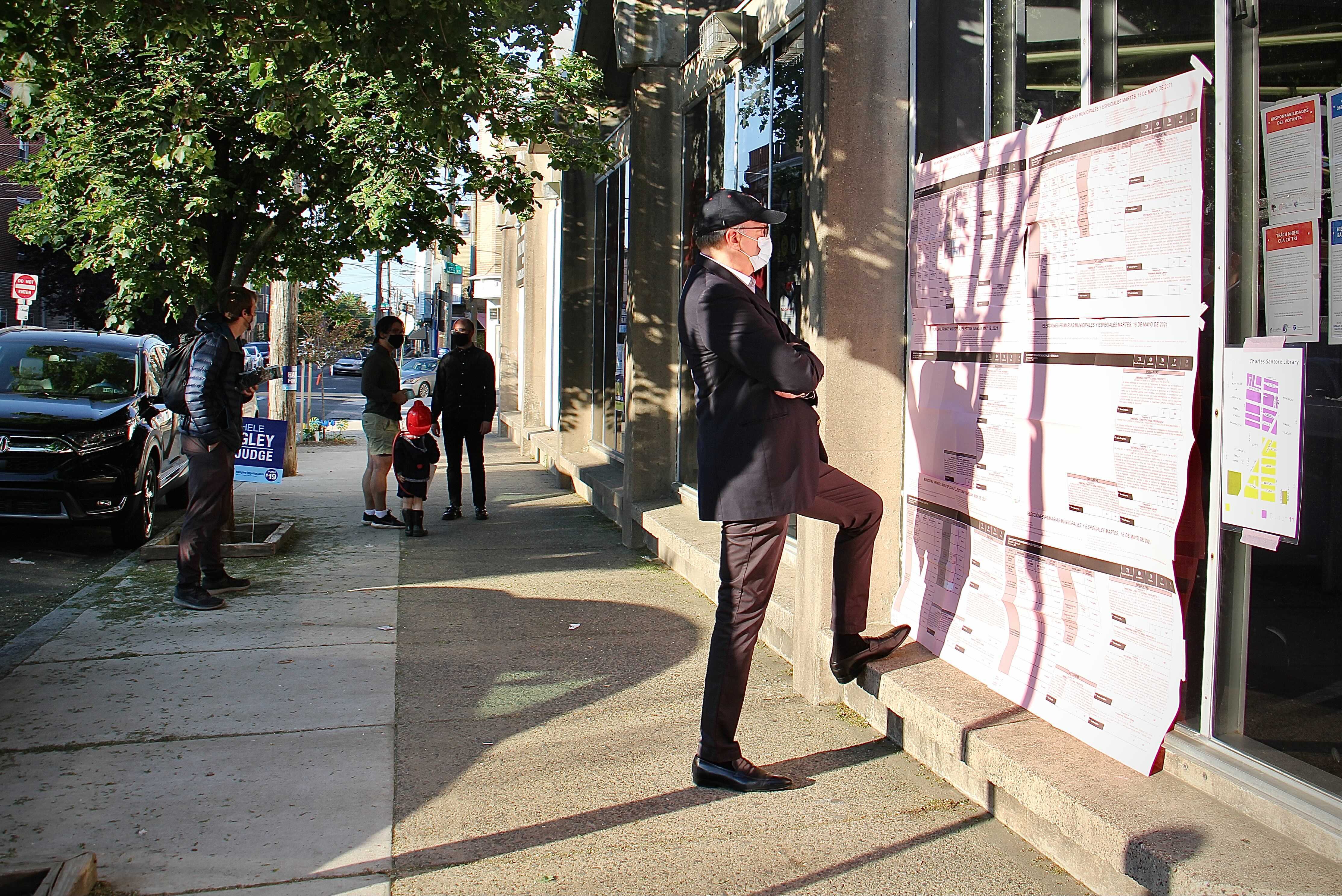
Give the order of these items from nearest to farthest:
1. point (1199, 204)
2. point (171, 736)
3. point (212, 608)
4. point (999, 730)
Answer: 1. point (1199, 204)
2. point (999, 730)
3. point (171, 736)
4. point (212, 608)

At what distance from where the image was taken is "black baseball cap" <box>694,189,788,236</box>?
432cm

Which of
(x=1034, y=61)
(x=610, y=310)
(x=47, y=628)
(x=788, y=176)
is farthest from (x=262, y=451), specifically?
(x=1034, y=61)

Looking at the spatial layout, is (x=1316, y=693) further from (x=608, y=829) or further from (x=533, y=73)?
(x=533, y=73)

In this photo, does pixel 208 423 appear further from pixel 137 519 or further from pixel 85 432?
pixel 137 519

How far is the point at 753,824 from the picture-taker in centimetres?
409

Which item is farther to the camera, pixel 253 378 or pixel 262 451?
pixel 262 451

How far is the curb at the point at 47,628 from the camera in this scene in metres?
6.34

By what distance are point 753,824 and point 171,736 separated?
254cm

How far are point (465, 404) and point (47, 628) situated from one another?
194 inches

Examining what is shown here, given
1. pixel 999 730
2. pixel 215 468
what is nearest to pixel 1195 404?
pixel 999 730

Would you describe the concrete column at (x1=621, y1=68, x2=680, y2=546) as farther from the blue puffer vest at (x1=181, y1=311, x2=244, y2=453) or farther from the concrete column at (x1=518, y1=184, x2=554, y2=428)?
the concrete column at (x1=518, y1=184, x2=554, y2=428)

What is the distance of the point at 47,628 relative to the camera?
278 inches

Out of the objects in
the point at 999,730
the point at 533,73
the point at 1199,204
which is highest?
the point at 533,73

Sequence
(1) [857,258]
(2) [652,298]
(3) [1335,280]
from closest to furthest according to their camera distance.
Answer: (3) [1335,280] → (1) [857,258] → (2) [652,298]
